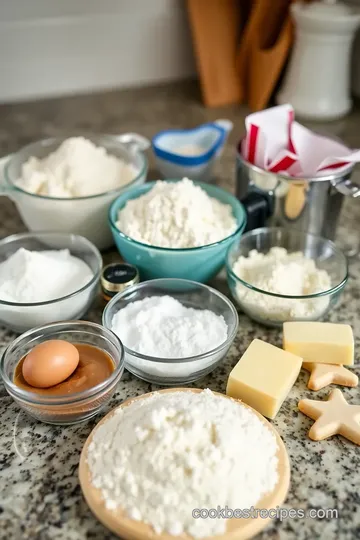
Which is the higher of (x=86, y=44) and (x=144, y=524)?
(x=86, y=44)

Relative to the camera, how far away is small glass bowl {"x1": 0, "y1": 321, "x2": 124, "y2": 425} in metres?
0.69

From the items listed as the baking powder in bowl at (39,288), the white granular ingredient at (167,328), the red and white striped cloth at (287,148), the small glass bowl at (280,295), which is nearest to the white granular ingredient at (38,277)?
the baking powder in bowl at (39,288)

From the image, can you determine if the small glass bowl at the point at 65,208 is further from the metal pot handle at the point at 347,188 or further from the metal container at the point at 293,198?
the metal pot handle at the point at 347,188

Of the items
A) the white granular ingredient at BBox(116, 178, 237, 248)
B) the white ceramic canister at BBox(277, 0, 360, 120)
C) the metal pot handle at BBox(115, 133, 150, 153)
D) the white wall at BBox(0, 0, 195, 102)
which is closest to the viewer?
the white granular ingredient at BBox(116, 178, 237, 248)

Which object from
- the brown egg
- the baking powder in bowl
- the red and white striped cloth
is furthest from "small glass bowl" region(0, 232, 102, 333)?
Result: the red and white striped cloth

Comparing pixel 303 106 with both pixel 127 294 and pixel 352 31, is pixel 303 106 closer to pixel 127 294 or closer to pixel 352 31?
pixel 352 31

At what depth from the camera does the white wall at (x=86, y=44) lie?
1.48 m

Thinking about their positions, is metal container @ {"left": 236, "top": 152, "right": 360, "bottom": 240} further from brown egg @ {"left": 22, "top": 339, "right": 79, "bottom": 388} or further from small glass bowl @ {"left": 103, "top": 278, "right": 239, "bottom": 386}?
brown egg @ {"left": 22, "top": 339, "right": 79, "bottom": 388}

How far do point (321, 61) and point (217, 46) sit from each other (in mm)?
301

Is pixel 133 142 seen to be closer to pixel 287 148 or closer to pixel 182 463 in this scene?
pixel 287 148

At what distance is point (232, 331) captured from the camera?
80 centimetres

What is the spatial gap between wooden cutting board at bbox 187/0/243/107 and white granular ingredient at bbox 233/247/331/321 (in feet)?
2.50

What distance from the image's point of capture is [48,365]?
73cm

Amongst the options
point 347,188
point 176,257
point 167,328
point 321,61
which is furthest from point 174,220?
point 321,61
